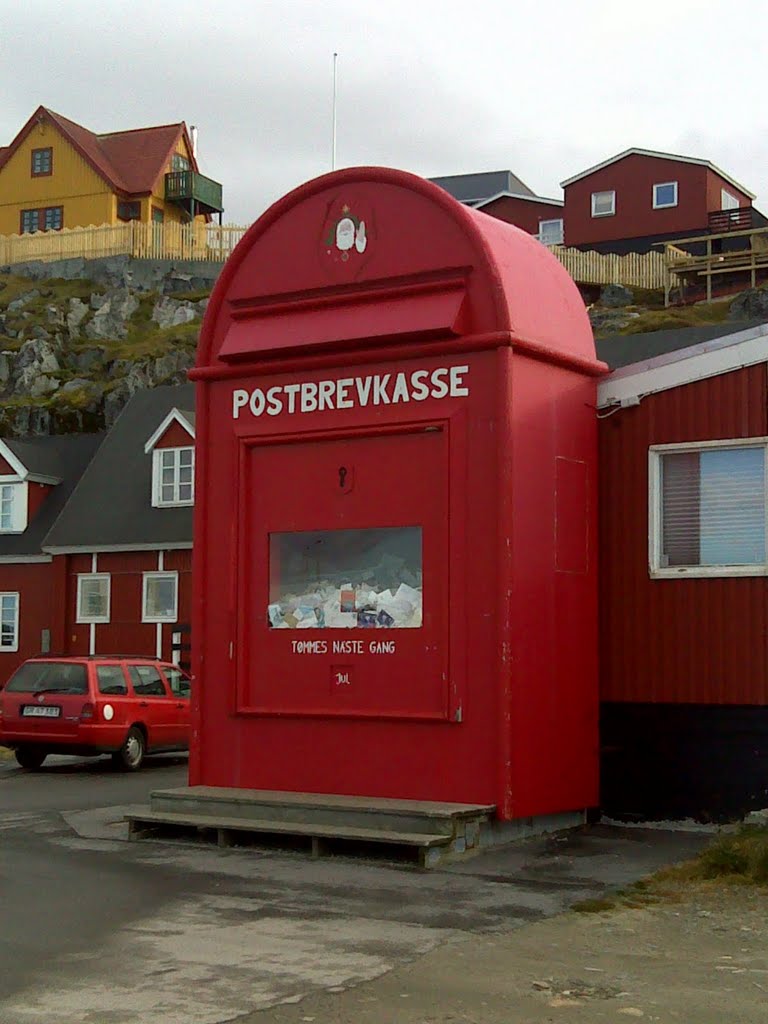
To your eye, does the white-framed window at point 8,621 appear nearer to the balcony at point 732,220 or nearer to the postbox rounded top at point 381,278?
the postbox rounded top at point 381,278

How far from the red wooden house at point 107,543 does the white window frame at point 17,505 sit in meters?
0.03

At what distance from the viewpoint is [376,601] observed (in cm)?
1323

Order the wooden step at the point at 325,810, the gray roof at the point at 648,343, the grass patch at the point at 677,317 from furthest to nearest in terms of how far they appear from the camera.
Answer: the grass patch at the point at 677,317 < the gray roof at the point at 648,343 < the wooden step at the point at 325,810

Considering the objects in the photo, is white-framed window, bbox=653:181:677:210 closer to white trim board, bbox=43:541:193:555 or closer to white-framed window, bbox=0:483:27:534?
white-framed window, bbox=0:483:27:534

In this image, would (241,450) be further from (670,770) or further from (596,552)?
(670,770)

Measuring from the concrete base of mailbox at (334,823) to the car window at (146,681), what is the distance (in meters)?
8.32

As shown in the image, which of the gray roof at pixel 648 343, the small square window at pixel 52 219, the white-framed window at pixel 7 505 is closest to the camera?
the gray roof at pixel 648 343

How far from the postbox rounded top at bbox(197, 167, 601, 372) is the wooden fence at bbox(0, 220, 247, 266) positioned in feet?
190

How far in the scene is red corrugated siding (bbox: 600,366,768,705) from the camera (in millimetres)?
13031

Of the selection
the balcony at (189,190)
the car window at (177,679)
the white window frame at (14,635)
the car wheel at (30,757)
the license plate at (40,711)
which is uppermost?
the balcony at (189,190)

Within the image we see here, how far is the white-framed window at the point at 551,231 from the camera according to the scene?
213 feet

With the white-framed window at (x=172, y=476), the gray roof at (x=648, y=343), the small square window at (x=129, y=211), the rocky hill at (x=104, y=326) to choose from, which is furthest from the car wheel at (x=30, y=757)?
the small square window at (x=129, y=211)

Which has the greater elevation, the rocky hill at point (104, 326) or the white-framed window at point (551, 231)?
the white-framed window at point (551, 231)

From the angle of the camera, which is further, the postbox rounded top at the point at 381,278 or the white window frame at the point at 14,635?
the white window frame at the point at 14,635
